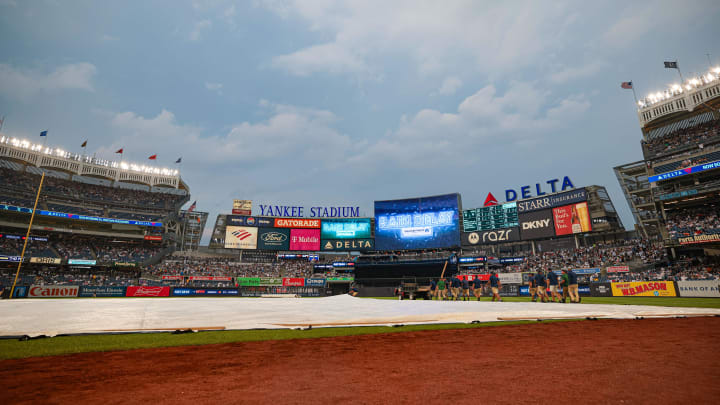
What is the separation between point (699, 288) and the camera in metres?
21.4

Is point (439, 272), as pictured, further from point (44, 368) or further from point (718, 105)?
point (44, 368)

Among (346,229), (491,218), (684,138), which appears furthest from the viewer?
(346,229)

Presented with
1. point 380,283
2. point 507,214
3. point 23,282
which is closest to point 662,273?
point 507,214

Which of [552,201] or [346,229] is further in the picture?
[346,229]

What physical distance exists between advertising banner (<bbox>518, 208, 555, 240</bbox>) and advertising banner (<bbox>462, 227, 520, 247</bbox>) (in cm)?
113

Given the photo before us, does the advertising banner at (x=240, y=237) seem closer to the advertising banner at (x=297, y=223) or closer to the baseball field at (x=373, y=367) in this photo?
the advertising banner at (x=297, y=223)

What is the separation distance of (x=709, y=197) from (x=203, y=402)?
51.1 m

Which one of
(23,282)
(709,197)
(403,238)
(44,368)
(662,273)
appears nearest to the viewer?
(44,368)

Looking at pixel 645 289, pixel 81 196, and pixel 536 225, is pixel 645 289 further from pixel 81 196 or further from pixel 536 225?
pixel 81 196

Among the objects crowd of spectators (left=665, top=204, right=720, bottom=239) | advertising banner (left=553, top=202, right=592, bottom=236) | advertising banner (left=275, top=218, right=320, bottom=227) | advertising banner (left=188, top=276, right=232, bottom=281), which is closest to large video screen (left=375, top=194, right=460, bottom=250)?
advertising banner (left=275, top=218, right=320, bottom=227)

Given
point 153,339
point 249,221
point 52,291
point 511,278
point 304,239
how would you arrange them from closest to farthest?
point 153,339, point 52,291, point 511,278, point 249,221, point 304,239

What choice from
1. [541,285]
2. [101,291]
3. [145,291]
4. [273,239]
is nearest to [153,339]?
[541,285]

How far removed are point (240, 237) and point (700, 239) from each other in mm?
60332

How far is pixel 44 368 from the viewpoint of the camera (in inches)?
176
